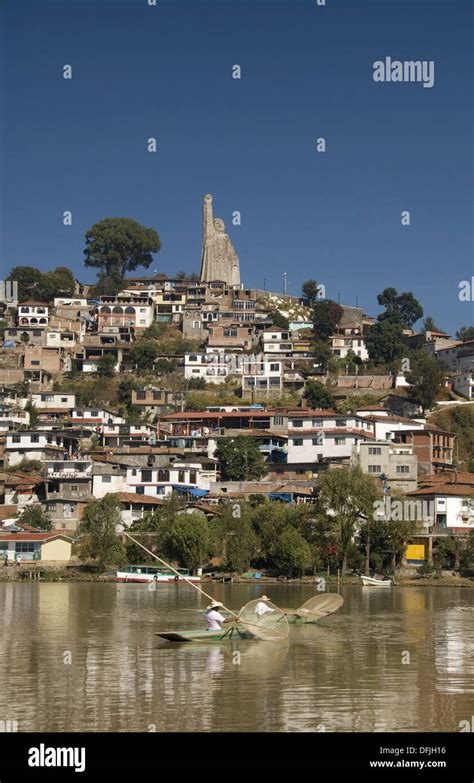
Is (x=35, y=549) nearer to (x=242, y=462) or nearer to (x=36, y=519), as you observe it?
(x=36, y=519)

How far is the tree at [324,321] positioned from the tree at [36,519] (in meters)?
53.6

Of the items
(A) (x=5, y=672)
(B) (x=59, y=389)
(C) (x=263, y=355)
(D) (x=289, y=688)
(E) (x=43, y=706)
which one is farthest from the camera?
(C) (x=263, y=355)

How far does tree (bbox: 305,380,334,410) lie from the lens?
9269cm

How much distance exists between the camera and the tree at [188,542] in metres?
59.2

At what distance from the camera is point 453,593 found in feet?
178

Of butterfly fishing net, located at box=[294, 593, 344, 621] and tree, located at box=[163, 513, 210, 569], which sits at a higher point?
tree, located at box=[163, 513, 210, 569]

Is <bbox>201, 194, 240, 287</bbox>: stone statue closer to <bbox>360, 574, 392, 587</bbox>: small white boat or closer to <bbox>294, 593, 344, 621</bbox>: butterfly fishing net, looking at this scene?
<bbox>360, 574, 392, 587</bbox>: small white boat

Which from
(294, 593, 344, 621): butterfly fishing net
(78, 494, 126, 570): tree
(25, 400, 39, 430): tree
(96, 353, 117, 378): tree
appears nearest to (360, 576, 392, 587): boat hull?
(78, 494, 126, 570): tree

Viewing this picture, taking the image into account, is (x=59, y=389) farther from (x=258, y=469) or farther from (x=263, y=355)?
(x=258, y=469)

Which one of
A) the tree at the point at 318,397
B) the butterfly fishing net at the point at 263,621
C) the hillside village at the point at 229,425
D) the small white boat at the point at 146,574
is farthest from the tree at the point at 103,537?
the tree at the point at 318,397

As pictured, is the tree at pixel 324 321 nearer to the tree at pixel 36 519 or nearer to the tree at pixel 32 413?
the tree at pixel 32 413

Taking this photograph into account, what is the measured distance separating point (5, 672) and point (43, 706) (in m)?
4.40

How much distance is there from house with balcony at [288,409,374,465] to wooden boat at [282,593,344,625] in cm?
3933
